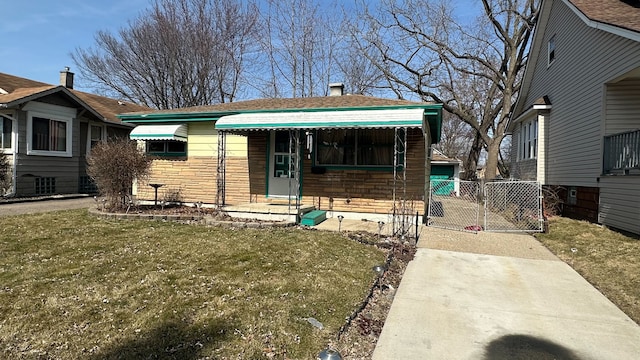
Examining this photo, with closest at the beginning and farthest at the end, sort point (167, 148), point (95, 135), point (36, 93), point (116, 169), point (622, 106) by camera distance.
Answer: point (116, 169) → point (622, 106) → point (167, 148) → point (36, 93) → point (95, 135)

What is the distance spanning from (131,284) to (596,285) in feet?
21.2

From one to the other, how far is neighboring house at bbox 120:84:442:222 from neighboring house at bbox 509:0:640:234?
13.4ft

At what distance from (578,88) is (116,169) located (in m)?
13.3

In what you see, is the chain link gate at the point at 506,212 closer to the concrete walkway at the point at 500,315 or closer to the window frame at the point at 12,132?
the concrete walkway at the point at 500,315

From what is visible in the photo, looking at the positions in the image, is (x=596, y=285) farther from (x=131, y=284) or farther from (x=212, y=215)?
(x=212, y=215)

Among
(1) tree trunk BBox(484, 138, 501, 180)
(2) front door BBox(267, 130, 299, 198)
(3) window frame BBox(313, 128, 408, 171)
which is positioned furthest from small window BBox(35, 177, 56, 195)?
(1) tree trunk BBox(484, 138, 501, 180)

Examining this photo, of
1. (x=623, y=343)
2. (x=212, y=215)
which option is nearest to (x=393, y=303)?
(x=623, y=343)

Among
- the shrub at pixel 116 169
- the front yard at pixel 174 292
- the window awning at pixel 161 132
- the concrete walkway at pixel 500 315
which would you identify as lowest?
the concrete walkway at pixel 500 315

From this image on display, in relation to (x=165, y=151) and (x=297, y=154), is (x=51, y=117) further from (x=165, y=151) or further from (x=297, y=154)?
(x=297, y=154)

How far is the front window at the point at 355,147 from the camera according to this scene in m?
9.19

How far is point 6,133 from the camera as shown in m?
12.7

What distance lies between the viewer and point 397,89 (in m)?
25.8

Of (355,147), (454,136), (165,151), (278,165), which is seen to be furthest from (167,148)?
(454,136)

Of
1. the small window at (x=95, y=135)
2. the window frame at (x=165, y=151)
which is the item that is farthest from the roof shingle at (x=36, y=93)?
Answer: the window frame at (x=165, y=151)
